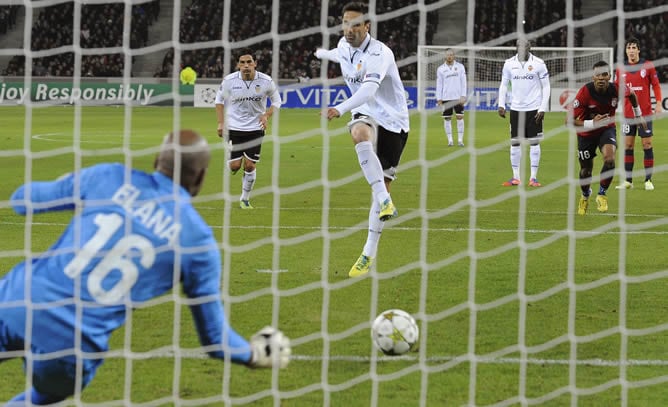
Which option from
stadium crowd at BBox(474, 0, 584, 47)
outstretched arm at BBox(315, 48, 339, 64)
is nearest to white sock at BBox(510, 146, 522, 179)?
outstretched arm at BBox(315, 48, 339, 64)

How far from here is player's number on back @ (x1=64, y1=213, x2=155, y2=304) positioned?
12.5ft

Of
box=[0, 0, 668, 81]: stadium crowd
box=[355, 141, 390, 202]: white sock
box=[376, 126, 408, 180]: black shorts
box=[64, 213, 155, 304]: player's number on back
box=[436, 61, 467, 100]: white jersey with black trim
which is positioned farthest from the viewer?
box=[0, 0, 668, 81]: stadium crowd

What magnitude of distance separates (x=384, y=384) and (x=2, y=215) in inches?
283

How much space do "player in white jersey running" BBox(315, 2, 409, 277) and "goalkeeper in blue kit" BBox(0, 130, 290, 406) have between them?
417 cm

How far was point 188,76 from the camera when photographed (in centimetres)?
3372

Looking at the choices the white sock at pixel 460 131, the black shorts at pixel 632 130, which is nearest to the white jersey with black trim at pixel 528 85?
the black shorts at pixel 632 130

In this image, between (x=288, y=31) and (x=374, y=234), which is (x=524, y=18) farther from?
(x=374, y=234)

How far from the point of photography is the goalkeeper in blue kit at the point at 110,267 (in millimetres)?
3836

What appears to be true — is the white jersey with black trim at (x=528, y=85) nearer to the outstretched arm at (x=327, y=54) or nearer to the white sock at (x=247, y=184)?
the white sock at (x=247, y=184)

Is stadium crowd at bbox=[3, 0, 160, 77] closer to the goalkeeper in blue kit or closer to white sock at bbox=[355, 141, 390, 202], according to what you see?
white sock at bbox=[355, 141, 390, 202]

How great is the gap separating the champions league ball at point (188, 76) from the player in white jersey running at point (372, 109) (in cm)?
2503

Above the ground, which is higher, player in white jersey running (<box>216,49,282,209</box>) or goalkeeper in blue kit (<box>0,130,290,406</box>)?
player in white jersey running (<box>216,49,282,209</box>)

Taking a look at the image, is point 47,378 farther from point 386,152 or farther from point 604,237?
point 604,237

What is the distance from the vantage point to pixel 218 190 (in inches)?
560
